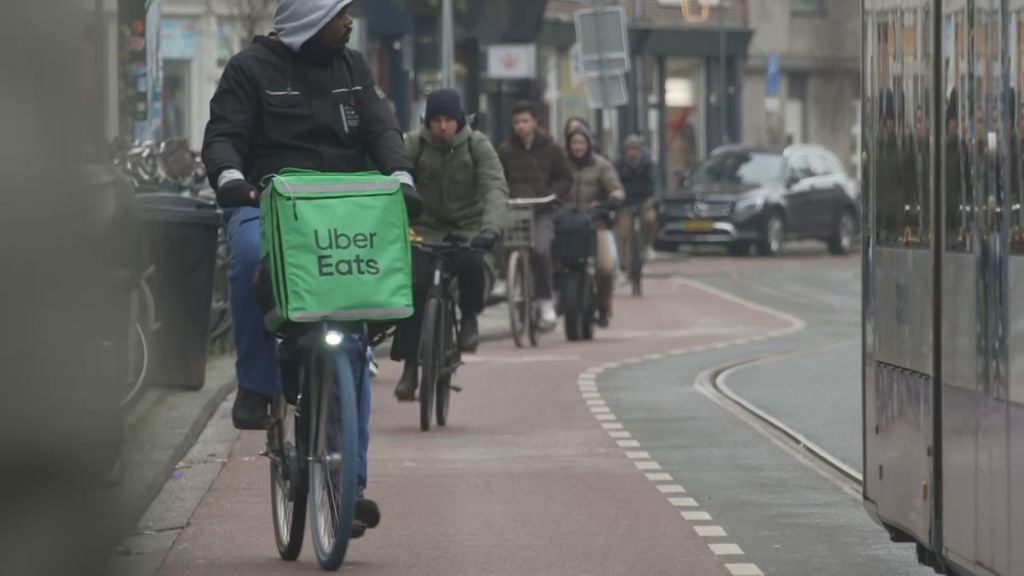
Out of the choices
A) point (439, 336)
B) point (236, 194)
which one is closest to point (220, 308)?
point (439, 336)

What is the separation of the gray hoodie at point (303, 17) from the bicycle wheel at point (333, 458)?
0.98 meters

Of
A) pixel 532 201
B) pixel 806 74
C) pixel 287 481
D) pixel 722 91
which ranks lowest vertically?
pixel 287 481

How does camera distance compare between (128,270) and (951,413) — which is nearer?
(128,270)

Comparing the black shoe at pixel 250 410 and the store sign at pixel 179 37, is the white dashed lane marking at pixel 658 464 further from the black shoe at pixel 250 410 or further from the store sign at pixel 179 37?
the store sign at pixel 179 37

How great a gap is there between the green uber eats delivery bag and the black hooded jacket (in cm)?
53

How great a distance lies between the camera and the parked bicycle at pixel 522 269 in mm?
18438

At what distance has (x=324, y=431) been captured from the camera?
6109 millimetres

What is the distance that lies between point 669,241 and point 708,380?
2348 centimetres

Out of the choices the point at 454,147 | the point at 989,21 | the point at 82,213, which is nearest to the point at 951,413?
the point at 989,21

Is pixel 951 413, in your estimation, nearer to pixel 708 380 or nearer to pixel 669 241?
pixel 708 380

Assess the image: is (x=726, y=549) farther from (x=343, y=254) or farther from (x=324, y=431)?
(x=343, y=254)

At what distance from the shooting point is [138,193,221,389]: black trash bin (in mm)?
12727

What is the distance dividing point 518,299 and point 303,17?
12355mm

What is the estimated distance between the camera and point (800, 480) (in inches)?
372
